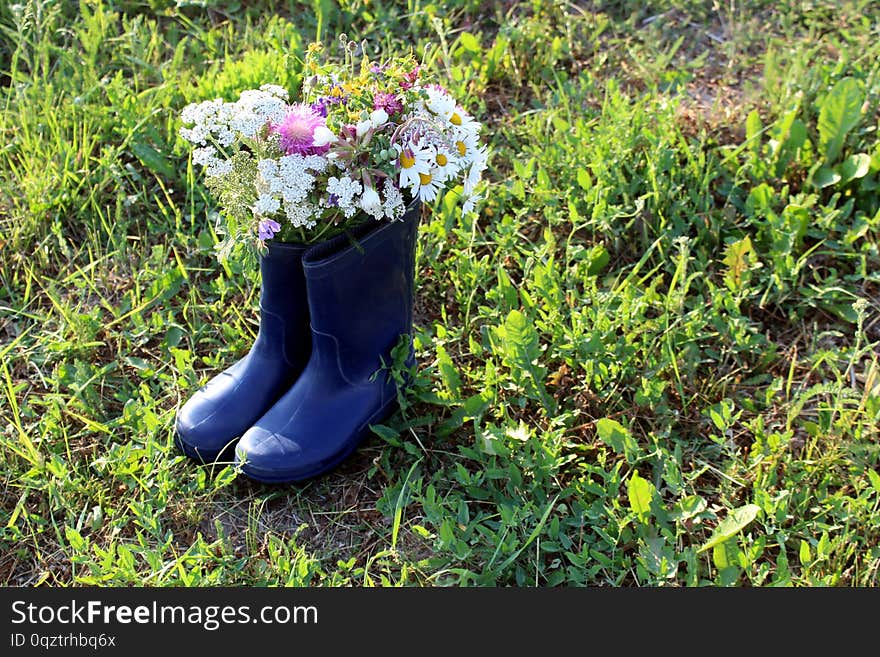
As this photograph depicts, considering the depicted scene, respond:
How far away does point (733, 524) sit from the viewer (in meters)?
1.74

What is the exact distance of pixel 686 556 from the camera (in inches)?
67.1

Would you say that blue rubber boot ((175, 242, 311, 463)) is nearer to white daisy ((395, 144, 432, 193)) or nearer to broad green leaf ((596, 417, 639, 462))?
white daisy ((395, 144, 432, 193))

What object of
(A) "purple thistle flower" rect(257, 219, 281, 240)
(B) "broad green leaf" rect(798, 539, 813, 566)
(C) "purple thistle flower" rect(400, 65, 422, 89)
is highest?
(C) "purple thistle flower" rect(400, 65, 422, 89)

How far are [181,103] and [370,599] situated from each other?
5.31 feet

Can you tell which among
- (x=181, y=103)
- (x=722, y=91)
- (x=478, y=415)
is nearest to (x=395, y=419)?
(x=478, y=415)

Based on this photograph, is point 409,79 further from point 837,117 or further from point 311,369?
point 837,117

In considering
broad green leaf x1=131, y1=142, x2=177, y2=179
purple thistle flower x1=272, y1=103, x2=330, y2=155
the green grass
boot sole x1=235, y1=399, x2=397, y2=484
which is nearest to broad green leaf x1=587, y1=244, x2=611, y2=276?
the green grass

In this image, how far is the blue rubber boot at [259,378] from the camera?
1822mm

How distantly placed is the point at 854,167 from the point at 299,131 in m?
1.54

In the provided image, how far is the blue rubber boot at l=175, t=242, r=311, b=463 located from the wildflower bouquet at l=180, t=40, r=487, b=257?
0.48 feet

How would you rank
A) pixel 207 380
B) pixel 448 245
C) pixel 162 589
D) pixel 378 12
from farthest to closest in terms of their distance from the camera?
pixel 378 12
pixel 448 245
pixel 207 380
pixel 162 589

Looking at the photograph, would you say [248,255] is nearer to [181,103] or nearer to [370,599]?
[370,599]

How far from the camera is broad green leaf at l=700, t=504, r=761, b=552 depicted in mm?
1722

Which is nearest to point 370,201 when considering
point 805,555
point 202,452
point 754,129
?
point 202,452
